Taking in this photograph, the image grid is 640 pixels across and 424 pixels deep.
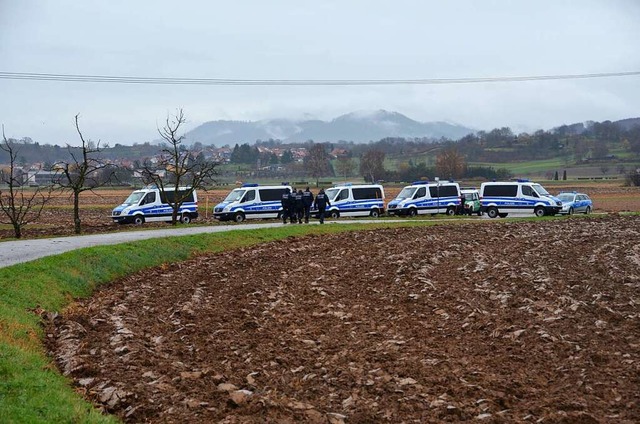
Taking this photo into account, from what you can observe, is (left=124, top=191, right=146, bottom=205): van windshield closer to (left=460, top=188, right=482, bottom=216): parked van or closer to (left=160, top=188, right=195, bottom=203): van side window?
(left=160, top=188, right=195, bottom=203): van side window

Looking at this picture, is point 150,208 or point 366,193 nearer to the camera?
point 150,208

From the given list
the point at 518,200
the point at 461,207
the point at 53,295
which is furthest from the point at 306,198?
the point at 53,295

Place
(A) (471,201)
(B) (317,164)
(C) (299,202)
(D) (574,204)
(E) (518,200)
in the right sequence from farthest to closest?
(B) (317,164)
(A) (471,201)
(D) (574,204)
(E) (518,200)
(C) (299,202)

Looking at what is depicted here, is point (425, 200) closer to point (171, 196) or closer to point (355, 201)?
point (355, 201)

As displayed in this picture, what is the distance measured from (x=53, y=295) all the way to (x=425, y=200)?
31.9 meters

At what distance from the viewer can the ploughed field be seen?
27.2 ft

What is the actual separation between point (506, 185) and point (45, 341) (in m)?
35.2

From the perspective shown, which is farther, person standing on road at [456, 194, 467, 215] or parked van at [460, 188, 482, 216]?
parked van at [460, 188, 482, 216]

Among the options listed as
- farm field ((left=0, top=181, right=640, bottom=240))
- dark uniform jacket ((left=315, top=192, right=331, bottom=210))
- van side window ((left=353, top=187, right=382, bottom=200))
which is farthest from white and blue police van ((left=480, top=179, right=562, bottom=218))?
farm field ((left=0, top=181, right=640, bottom=240))

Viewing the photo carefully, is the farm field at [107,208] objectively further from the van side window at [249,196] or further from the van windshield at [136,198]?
the van side window at [249,196]

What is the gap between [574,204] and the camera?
49.3 m

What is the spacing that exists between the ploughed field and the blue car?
28012 millimetres

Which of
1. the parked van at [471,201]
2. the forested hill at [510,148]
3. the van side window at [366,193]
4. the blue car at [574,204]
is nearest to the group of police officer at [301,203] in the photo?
the van side window at [366,193]

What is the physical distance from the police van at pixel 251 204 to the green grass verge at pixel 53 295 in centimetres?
1130
